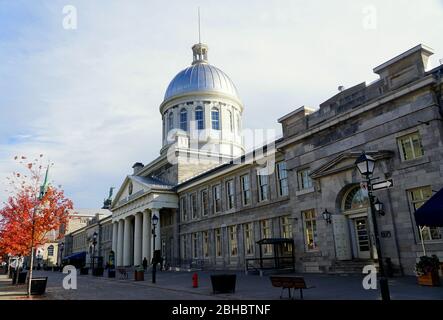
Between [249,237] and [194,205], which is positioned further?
[194,205]

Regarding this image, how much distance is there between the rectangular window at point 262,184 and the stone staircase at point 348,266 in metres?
10.4

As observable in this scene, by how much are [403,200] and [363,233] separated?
3564mm

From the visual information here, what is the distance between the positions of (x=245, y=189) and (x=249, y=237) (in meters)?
4.18

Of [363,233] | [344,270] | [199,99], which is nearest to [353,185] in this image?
[363,233]

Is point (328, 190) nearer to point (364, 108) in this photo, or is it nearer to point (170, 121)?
point (364, 108)

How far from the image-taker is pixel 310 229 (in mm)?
23938

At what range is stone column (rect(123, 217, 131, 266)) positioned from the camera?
49219 mm

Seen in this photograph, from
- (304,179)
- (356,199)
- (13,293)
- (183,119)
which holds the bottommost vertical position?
(13,293)

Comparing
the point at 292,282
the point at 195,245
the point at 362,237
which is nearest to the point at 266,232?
the point at 362,237

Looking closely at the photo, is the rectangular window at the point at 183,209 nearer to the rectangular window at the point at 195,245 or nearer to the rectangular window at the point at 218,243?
the rectangular window at the point at 195,245

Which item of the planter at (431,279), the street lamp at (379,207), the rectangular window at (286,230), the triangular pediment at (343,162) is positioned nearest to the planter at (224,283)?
the planter at (431,279)

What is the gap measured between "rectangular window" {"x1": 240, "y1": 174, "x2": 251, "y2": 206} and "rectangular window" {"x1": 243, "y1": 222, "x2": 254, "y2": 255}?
195cm

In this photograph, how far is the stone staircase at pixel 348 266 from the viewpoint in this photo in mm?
19219

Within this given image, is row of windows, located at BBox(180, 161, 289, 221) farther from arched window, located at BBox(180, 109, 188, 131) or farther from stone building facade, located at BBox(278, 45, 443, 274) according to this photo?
arched window, located at BBox(180, 109, 188, 131)
